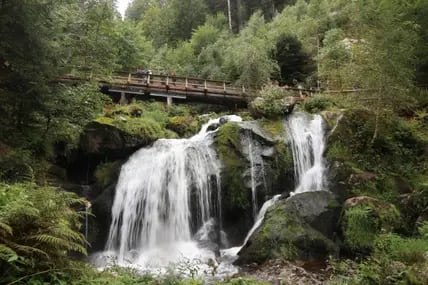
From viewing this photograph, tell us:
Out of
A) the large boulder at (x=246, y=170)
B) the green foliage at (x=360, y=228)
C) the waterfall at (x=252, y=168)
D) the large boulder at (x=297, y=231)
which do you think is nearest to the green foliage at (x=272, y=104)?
the large boulder at (x=246, y=170)

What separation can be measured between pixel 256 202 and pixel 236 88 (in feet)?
31.1

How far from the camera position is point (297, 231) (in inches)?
360

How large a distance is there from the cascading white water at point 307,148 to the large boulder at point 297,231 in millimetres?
2425

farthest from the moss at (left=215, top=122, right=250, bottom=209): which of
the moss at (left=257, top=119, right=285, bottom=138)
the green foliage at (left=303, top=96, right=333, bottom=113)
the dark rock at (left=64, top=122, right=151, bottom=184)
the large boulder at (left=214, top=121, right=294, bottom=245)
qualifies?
the green foliage at (left=303, top=96, right=333, bottom=113)

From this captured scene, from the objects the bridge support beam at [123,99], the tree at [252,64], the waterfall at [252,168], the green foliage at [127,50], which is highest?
the green foliage at [127,50]

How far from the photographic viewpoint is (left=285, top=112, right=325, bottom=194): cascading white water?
12.8m

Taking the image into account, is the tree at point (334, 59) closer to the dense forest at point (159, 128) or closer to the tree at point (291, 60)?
the dense forest at point (159, 128)

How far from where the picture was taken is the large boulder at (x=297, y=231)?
8.80 meters

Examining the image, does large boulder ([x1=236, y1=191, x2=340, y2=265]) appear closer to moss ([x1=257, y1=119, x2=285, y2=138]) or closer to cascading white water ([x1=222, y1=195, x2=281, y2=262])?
cascading white water ([x1=222, y1=195, x2=281, y2=262])

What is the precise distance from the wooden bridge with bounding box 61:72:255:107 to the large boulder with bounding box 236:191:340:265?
9724 mm

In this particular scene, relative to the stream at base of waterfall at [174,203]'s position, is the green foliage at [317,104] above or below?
above

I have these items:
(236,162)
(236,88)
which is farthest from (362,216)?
(236,88)

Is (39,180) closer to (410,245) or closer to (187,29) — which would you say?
(410,245)

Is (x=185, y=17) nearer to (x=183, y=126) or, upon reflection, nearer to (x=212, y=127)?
(x=183, y=126)
